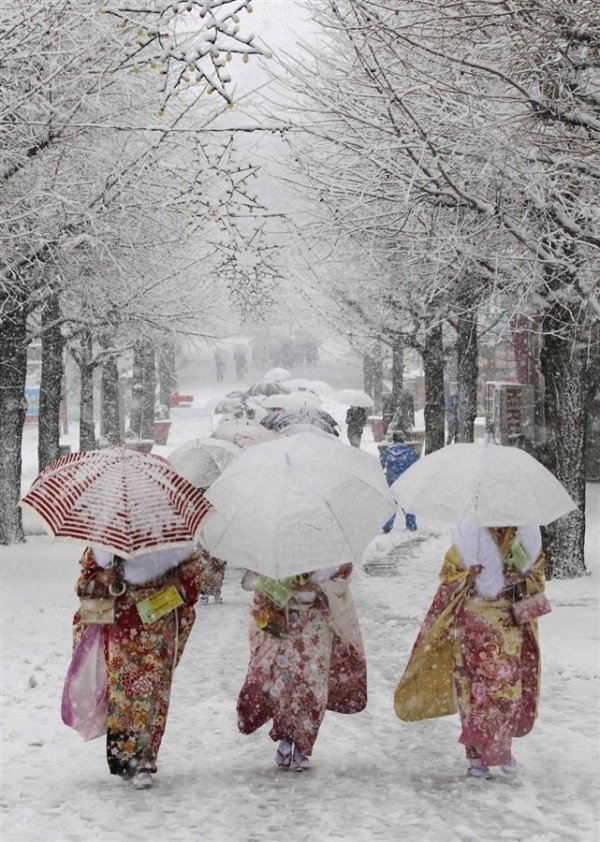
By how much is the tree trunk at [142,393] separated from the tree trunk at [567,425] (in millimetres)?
15594

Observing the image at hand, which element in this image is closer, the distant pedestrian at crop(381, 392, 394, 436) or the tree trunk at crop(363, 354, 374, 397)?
the distant pedestrian at crop(381, 392, 394, 436)

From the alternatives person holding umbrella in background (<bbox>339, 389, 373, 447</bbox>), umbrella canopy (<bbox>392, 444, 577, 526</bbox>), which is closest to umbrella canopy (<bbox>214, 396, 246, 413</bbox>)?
person holding umbrella in background (<bbox>339, 389, 373, 447</bbox>)

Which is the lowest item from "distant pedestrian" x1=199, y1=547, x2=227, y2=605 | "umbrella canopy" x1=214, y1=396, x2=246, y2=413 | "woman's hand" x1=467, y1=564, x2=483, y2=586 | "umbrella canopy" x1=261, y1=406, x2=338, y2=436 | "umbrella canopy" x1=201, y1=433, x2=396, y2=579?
"distant pedestrian" x1=199, y1=547, x2=227, y2=605

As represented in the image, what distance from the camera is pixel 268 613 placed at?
20.3ft

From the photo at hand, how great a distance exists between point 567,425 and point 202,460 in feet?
13.9

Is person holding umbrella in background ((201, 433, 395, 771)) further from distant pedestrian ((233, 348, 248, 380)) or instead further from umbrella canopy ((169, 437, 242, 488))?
distant pedestrian ((233, 348, 248, 380))

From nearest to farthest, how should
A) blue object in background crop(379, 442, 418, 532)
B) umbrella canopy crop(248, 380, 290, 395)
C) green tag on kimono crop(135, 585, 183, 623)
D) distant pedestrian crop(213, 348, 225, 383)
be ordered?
green tag on kimono crop(135, 585, 183, 623)
blue object in background crop(379, 442, 418, 532)
umbrella canopy crop(248, 380, 290, 395)
distant pedestrian crop(213, 348, 225, 383)

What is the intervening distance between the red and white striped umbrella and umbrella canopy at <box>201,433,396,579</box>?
19cm

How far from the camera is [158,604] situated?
5875 millimetres

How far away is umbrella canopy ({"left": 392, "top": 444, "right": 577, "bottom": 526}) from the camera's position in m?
5.89

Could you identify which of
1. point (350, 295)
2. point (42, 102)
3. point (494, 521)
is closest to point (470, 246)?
point (42, 102)

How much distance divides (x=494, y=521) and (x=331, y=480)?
90 centimetres

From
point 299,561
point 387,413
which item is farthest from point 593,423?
point 299,561

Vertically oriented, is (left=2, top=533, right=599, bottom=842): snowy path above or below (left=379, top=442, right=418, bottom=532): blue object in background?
below
